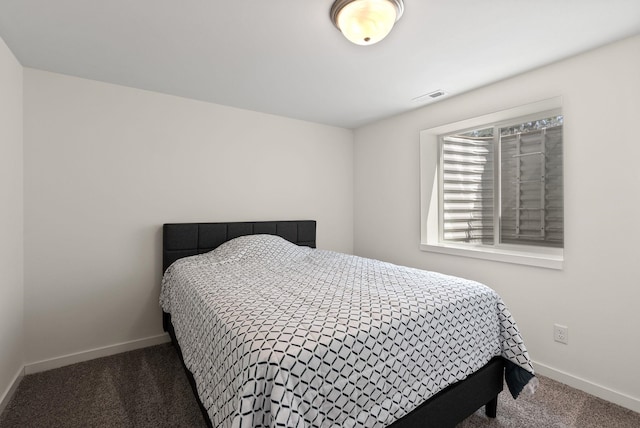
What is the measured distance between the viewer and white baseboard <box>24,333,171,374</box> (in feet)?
7.35

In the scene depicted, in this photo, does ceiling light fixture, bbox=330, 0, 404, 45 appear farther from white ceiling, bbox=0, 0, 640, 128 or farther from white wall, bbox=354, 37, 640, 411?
white wall, bbox=354, 37, 640, 411

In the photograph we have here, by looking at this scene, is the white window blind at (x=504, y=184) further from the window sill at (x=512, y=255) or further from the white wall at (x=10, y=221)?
the white wall at (x=10, y=221)

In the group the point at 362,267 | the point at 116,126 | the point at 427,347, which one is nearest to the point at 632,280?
the point at 427,347

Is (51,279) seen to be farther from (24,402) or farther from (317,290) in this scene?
(317,290)

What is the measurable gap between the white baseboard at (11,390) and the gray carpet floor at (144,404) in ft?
0.09

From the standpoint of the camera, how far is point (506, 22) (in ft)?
5.42

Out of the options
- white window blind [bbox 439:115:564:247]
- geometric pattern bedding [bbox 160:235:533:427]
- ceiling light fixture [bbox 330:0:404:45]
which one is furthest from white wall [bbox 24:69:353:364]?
white window blind [bbox 439:115:564:247]

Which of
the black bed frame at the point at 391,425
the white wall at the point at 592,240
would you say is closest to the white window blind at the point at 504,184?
the white wall at the point at 592,240

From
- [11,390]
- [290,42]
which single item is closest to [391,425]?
[290,42]

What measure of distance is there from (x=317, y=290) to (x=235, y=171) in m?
1.80

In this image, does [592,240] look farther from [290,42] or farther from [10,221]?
[10,221]

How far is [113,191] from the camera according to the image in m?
2.48

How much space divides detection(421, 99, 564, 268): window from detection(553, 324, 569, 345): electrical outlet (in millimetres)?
432

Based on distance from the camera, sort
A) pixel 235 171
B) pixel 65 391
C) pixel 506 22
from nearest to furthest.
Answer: pixel 506 22
pixel 65 391
pixel 235 171
